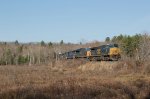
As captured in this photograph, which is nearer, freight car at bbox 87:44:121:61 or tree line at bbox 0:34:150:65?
freight car at bbox 87:44:121:61

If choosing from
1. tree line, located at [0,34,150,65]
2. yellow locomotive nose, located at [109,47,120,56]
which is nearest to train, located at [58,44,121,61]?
yellow locomotive nose, located at [109,47,120,56]

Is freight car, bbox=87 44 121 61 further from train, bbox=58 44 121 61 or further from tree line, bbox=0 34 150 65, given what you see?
tree line, bbox=0 34 150 65

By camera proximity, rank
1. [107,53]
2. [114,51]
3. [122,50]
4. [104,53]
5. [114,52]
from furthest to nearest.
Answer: [122,50] → [104,53] → [107,53] → [114,51] → [114,52]

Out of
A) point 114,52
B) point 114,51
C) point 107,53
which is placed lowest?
point 107,53

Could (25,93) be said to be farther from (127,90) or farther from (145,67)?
(145,67)

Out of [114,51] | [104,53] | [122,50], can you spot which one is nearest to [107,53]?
[104,53]

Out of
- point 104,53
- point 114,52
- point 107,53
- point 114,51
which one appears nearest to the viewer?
point 114,52

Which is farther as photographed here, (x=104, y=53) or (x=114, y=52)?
(x=104, y=53)

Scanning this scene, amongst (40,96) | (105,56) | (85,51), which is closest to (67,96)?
(40,96)

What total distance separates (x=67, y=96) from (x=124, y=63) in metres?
23.0

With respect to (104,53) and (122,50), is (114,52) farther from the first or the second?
(122,50)

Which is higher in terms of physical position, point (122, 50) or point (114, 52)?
point (122, 50)

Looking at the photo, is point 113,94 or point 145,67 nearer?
point 113,94

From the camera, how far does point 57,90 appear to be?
60.7 ft
